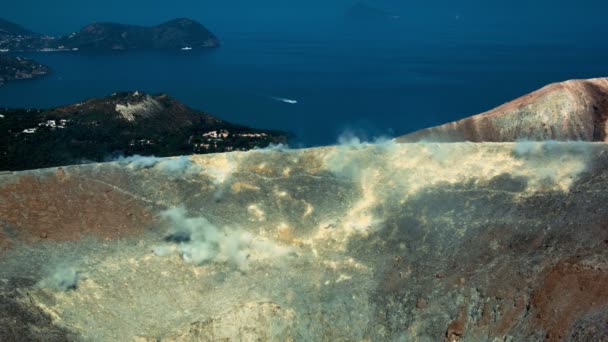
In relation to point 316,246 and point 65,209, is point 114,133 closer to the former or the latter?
point 65,209

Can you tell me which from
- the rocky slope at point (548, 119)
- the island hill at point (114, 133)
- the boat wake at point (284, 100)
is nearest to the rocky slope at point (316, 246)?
the rocky slope at point (548, 119)

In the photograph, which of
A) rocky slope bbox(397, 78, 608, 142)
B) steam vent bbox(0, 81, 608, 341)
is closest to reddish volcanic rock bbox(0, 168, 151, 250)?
steam vent bbox(0, 81, 608, 341)

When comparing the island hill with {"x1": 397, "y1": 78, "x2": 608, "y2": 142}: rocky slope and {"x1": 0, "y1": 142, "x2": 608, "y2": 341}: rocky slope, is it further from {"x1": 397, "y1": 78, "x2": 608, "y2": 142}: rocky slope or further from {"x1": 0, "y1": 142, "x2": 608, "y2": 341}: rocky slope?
{"x1": 0, "y1": 142, "x2": 608, "y2": 341}: rocky slope

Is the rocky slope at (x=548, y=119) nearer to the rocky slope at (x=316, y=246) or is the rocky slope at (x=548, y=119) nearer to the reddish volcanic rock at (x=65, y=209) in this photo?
the rocky slope at (x=316, y=246)

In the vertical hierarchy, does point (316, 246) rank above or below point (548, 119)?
below

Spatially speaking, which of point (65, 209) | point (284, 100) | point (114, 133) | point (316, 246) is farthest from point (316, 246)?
point (284, 100)

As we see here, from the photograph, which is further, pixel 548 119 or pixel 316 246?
pixel 548 119

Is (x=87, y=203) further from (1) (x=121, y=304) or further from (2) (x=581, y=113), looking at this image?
(2) (x=581, y=113)
